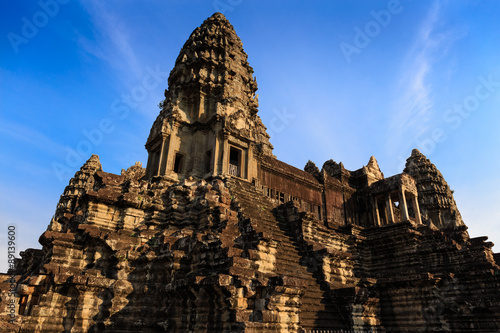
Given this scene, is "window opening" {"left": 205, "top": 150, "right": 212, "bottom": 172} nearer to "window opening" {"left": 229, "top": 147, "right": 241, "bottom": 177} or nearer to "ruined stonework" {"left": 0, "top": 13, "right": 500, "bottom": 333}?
"ruined stonework" {"left": 0, "top": 13, "right": 500, "bottom": 333}

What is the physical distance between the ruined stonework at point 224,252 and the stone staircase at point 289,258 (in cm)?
7

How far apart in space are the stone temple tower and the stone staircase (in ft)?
6.26

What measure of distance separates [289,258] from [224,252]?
461 cm

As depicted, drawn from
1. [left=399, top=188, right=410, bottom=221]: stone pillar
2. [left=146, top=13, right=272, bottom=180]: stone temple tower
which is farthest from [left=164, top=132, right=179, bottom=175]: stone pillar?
[left=399, top=188, right=410, bottom=221]: stone pillar

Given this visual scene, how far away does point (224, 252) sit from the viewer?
10055 mm

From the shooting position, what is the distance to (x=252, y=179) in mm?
19266

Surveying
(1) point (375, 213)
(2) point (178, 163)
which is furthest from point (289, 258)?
(1) point (375, 213)

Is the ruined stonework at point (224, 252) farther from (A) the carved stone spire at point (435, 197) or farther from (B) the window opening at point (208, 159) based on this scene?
(A) the carved stone spire at point (435, 197)

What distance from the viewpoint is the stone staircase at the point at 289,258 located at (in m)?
11.3

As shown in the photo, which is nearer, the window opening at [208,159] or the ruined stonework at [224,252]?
the ruined stonework at [224,252]

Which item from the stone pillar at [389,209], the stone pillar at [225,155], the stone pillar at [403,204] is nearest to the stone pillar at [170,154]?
the stone pillar at [225,155]

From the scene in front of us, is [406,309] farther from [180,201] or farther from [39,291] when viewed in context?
[39,291]

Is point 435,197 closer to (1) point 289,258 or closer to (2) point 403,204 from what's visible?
(2) point 403,204

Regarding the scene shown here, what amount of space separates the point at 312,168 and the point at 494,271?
19.0 metres
